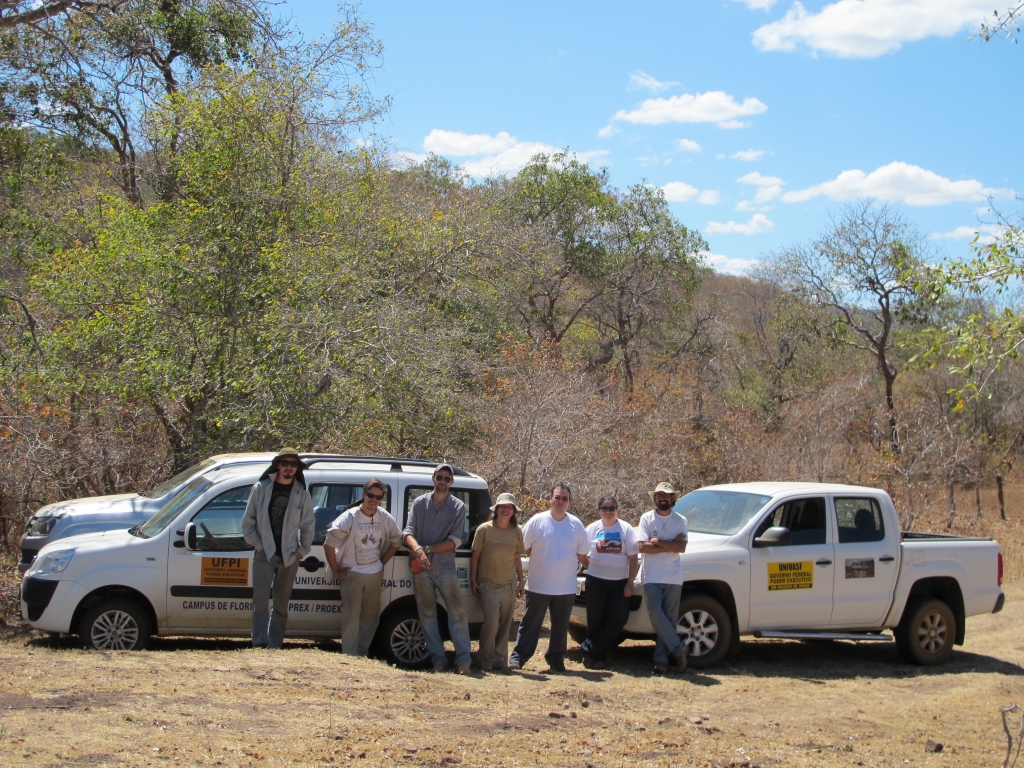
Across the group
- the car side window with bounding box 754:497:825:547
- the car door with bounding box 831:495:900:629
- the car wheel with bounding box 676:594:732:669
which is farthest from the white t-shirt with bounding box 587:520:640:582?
the car door with bounding box 831:495:900:629

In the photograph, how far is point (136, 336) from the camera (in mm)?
11875

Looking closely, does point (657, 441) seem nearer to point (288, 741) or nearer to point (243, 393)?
point (243, 393)

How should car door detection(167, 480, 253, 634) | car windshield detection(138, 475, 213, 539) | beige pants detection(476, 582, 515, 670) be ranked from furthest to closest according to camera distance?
beige pants detection(476, 582, 515, 670)
car windshield detection(138, 475, 213, 539)
car door detection(167, 480, 253, 634)

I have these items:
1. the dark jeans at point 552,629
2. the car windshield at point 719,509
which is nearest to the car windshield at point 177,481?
the dark jeans at point 552,629

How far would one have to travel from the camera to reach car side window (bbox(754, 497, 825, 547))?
9.39m

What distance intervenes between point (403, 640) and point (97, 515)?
3188mm

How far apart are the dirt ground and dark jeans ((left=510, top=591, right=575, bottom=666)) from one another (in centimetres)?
24

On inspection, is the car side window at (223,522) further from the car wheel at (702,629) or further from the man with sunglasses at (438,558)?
the car wheel at (702,629)

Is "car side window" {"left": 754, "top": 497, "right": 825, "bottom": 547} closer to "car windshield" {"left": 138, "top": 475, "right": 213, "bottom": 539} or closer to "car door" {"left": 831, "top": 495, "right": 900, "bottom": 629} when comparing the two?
"car door" {"left": 831, "top": 495, "right": 900, "bottom": 629}

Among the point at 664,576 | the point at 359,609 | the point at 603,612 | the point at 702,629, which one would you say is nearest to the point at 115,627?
the point at 359,609

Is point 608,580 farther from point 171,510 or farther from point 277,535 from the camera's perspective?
point 171,510

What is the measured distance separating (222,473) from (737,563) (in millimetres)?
4693

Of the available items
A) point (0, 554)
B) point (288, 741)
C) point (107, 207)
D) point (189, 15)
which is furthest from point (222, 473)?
point (189, 15)

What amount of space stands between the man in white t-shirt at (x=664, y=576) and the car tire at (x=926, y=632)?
2.59m
